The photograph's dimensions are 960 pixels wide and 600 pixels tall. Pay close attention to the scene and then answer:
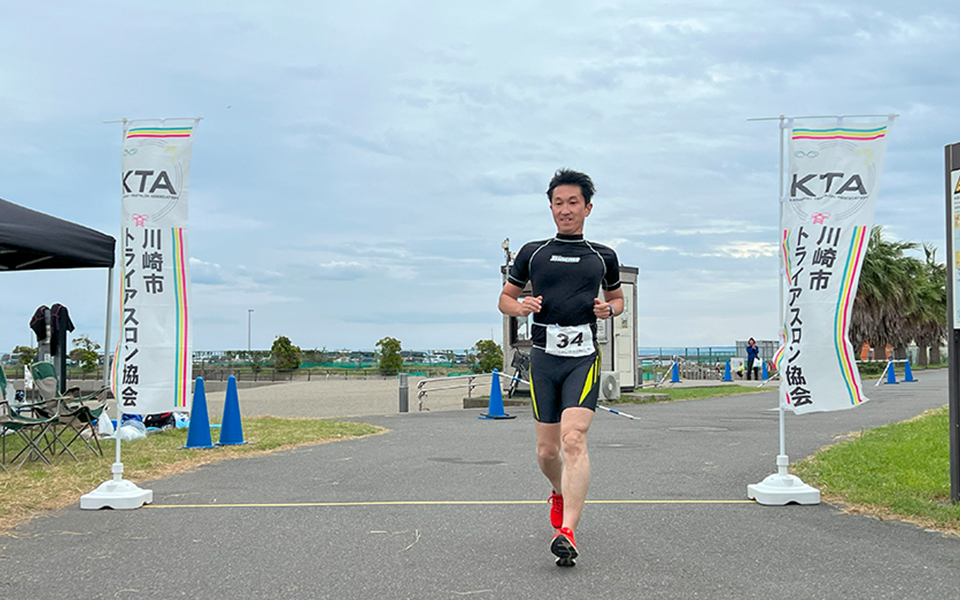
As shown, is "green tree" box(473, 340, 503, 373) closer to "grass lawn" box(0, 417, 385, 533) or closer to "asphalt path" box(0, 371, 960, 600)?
"grass lawn" box(0, 417, 385, 533)

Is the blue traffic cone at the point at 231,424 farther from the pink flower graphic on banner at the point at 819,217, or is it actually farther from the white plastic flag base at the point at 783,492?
the pink flower graphic on banner at the point at 819,217

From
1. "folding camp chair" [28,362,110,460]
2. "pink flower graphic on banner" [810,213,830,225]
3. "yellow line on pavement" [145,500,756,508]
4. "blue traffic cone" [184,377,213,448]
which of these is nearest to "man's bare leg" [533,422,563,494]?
"yellow line on pavement" [145,500,756,508]

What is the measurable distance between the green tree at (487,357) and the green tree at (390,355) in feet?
13.7

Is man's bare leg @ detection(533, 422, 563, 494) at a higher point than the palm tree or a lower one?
lower

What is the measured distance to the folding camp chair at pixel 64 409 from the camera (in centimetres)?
887

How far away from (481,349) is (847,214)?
1419 inches

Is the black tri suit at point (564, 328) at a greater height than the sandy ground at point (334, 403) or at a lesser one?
greater

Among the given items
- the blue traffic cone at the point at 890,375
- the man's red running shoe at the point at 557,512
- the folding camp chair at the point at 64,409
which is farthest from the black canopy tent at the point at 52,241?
the blue traffic cone at the point at 890,375

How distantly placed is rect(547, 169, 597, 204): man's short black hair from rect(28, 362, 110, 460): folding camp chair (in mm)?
5768

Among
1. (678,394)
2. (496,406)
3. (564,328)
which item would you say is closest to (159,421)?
(496,406)

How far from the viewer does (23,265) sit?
1323 centimetres

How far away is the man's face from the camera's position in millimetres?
5027

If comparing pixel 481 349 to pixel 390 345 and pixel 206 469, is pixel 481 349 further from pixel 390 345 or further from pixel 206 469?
pixel 206 469

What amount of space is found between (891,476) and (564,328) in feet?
13.5
